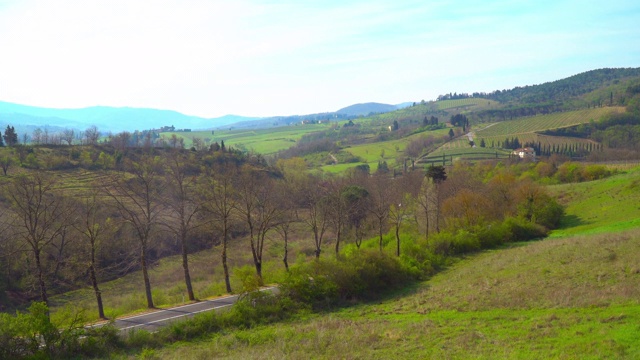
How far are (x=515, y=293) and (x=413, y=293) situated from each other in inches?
264

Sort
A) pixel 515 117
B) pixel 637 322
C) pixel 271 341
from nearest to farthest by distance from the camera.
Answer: pixel 637 322 < pixel 271 341 < pixel 515 117

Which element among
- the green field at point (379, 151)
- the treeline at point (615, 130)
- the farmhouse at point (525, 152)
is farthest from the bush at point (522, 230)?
the treeline at point (615, 130)

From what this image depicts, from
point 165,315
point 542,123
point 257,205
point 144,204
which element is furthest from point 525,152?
point 165,315

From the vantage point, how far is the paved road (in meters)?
20.7

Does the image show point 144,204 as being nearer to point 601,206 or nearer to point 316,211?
point 316,211

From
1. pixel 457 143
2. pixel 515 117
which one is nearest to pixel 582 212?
pixel 457 143

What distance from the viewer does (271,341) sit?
57.9 ft

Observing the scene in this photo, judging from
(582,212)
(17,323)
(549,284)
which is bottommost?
(582,212)

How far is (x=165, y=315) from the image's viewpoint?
2262 cm

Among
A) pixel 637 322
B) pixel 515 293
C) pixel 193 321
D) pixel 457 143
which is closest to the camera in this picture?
pixel 637 322

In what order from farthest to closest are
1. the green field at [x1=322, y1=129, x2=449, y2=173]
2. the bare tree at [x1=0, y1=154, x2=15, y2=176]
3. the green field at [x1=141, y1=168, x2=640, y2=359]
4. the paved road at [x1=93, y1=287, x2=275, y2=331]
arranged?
the green field at [x1=322, y1=129, x2=449, y2=173] < the bare tree at [x1=0, y1=154, x2=15, y2=176] < the paved road at [x1=93, y1=287, x2=275, y2=331] < the green field at [x1=141, y1=168, x2=640, y2=359]

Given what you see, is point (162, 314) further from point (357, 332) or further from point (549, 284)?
point (549, 284)

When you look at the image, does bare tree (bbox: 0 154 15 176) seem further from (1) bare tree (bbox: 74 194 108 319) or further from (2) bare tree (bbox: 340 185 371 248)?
(2) bare tree (bbox: 340 185 371 248)

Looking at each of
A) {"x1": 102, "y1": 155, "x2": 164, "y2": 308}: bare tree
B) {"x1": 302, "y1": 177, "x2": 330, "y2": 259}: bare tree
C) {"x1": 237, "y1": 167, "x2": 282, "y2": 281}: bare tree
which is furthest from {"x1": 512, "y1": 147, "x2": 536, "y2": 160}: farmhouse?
{"x1": 102, "y1": 155, "x2": 164, "y2": 308}: bare tree
